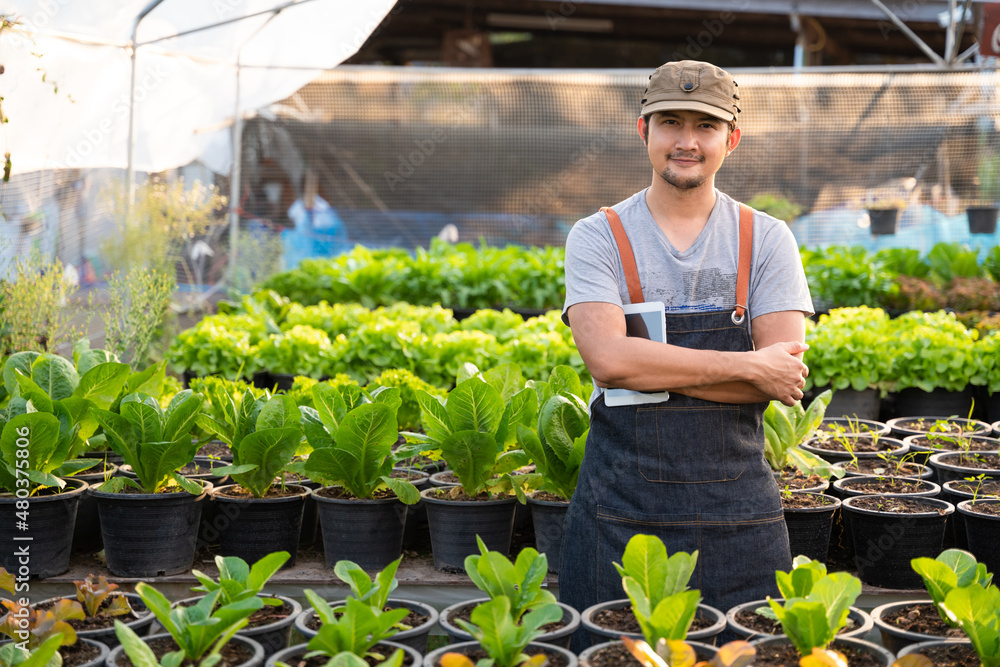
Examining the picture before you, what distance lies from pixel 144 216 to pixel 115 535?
3474mm

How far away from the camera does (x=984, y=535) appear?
100 inches

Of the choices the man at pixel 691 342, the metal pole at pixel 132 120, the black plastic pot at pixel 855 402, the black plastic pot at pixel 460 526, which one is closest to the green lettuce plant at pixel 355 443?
the black plastic pot at pixel 460 526

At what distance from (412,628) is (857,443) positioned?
2.45 meters

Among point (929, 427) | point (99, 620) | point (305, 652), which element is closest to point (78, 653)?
point (99, 620)

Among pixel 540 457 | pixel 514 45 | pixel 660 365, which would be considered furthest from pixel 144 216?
pixel 514 45

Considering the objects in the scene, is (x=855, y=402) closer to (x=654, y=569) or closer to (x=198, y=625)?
(x=654, y=569)

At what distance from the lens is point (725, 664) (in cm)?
120

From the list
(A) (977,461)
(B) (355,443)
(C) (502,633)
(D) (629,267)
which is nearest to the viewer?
(C) (502,633)

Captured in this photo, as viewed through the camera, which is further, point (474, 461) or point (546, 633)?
point (474, 461)

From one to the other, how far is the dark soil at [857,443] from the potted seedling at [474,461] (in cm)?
135

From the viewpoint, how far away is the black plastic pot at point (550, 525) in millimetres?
2635

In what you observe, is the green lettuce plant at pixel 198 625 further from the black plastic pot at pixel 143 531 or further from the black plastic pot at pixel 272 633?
the black plastic pot at pixel 143 531

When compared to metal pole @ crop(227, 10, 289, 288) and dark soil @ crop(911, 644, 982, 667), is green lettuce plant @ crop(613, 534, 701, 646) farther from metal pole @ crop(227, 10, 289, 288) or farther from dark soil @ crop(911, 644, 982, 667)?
metal pole @ crop(227, 10, 289, 288)

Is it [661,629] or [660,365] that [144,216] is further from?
[661,629]
